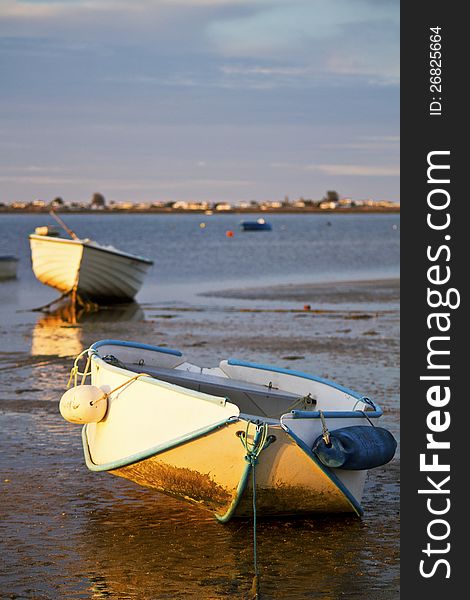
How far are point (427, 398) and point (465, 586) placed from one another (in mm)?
1163

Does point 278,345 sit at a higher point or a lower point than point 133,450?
higher

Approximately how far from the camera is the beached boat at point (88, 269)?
27266mm

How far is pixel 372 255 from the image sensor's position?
2463 inches

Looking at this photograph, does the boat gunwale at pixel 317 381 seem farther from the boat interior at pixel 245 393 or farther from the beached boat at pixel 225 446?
the boat interior at pixel 245 393

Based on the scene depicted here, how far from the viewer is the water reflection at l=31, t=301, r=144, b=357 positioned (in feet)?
62.3

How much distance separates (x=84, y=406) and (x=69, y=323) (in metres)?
14.7

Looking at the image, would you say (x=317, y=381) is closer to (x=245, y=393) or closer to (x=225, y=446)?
(x=245, y=393)

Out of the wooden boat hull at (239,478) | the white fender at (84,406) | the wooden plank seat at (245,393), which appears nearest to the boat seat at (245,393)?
the wooden plank seat at (245,393)

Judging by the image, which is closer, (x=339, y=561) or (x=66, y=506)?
(x=339, y=561)

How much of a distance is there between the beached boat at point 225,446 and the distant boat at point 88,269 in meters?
17.6

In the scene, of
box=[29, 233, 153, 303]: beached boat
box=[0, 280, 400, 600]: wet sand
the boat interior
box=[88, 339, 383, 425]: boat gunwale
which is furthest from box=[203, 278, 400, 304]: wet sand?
the boat interior

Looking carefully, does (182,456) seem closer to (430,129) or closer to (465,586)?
(465,586)

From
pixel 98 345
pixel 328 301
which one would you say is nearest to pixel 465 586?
pixel 98 345

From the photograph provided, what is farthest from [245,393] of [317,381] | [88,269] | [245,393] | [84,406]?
[88,269]
